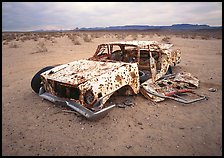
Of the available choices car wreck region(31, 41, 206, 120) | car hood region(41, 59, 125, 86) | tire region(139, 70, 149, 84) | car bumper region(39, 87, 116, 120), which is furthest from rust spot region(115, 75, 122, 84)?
tire region(139, 70, 149, 84)

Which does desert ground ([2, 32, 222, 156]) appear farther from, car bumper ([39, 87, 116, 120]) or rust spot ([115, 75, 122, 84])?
rust spot ([115, 75, 122, 84])

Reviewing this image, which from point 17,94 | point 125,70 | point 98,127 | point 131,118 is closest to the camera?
point 98,127

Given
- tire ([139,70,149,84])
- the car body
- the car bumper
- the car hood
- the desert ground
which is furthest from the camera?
tire ([139,70,149,84])

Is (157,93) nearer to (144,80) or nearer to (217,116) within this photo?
(144,80)

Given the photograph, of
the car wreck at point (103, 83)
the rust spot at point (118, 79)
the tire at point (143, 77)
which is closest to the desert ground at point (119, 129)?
the car wreck at point (103, 83)

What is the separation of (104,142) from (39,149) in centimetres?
108

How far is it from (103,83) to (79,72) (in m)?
0.82

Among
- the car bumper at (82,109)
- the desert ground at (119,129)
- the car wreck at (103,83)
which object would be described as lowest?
the desert ground at (119,129)

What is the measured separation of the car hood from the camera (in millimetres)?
4023

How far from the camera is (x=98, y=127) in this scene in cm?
373

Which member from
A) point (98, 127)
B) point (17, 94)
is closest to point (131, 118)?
point (98, 127)

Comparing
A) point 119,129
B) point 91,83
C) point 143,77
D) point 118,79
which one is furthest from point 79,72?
point 143,77

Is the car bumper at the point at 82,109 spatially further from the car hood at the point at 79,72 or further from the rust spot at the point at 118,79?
the rust spot at the point at 118,79

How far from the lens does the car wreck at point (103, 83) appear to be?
3.76 metres
